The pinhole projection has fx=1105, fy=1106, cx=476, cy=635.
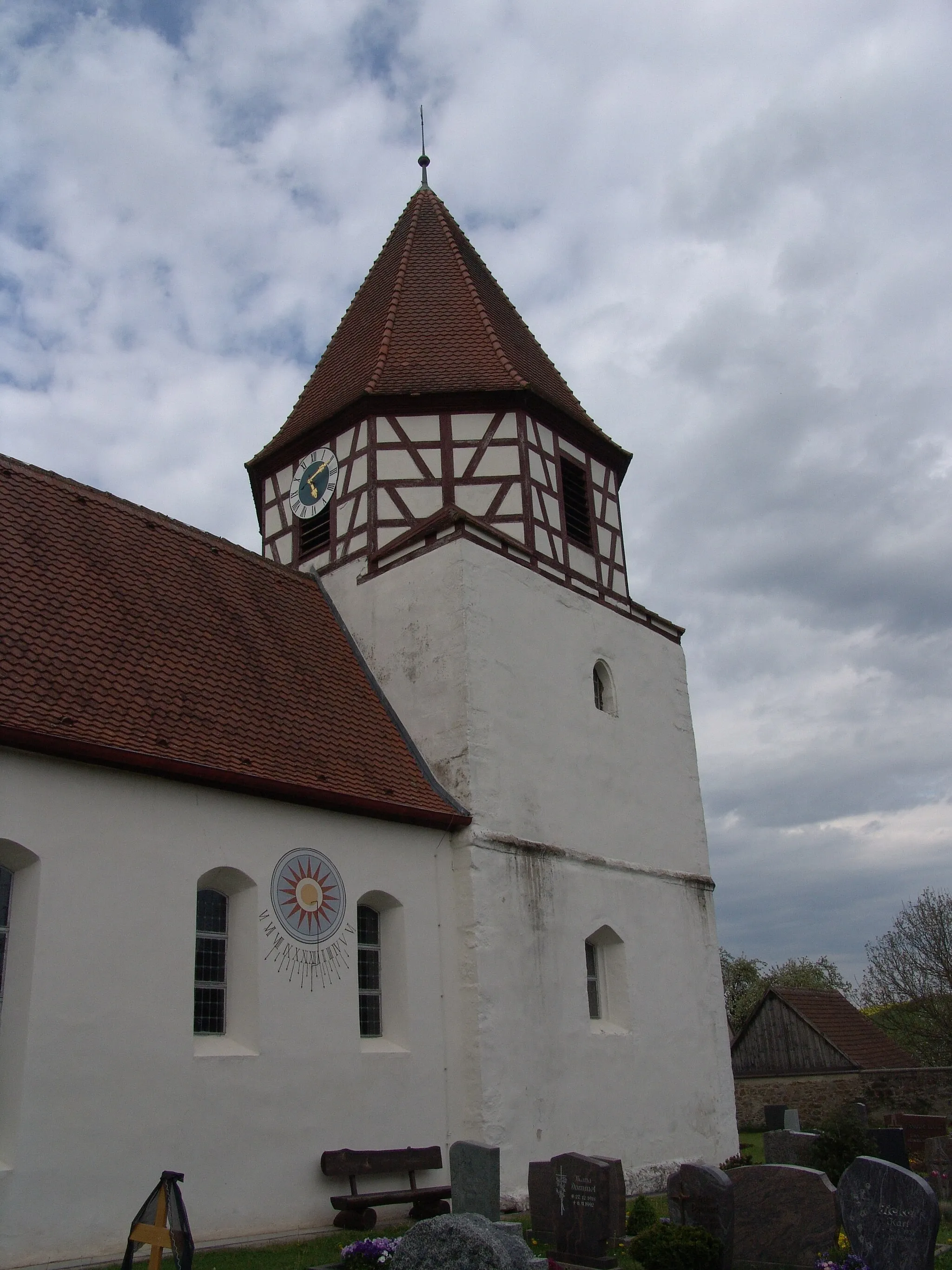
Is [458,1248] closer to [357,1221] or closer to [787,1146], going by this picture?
[357,1221]

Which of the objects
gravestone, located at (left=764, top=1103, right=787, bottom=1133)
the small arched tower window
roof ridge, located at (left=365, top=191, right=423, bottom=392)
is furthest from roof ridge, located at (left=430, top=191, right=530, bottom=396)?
gravestone, located at (left=764, top=1103, right=787, bottom=1133)

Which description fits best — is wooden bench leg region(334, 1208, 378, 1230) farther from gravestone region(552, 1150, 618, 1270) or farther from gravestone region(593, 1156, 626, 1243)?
gravestone region(593, 1156, 626, 1243)

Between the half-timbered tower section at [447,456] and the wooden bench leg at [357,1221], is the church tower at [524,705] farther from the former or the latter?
the wooden bench leg at [357,1221]

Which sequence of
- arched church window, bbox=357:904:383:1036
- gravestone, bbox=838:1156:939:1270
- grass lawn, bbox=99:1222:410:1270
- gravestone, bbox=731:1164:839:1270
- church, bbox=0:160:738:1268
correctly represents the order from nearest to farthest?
gravestone, bbox=838:1156:939:1270 → gravestone, bbox=731:1164:839:1270 → grass lawn, bbox=99:1222:410:1270 → church, bbox=0:160:738:1268 → arched church window, bbox=357:904:383:1036

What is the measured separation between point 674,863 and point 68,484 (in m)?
9.13

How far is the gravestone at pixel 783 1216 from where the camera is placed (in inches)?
303

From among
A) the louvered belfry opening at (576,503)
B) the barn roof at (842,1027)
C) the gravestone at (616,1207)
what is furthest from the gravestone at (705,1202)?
the barn roof at (842,1027)

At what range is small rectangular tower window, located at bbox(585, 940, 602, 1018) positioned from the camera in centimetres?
1315

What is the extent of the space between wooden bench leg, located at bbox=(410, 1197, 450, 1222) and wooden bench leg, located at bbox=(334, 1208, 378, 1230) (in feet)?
1.73

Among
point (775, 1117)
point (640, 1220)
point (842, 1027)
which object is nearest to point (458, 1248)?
point (640, 1220)

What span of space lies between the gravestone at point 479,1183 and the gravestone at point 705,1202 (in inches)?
54.3

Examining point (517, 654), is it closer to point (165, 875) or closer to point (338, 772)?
point (338, 772)

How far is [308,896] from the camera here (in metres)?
10.5

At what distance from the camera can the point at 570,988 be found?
12.5 metres
